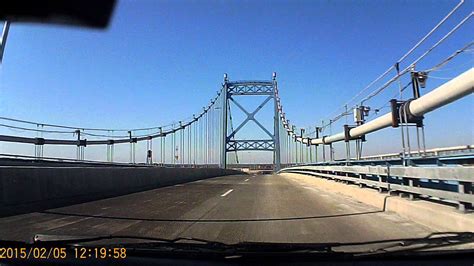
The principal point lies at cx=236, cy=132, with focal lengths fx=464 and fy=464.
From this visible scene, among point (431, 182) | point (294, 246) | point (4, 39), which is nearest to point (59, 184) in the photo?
point (4, 39)

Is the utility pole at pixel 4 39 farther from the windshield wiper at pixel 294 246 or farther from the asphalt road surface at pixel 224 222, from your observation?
the windshield wiper at pixel 294 246

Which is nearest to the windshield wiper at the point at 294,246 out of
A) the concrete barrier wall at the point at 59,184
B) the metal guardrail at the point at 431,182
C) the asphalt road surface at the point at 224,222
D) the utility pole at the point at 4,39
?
the asphalt road surface at the point at 224,222

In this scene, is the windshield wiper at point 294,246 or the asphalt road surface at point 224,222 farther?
the asphalt road surface at point 224,222

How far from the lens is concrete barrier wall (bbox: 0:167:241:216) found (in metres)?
10.3

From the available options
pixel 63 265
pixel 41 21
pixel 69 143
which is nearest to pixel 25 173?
pixel 41 21

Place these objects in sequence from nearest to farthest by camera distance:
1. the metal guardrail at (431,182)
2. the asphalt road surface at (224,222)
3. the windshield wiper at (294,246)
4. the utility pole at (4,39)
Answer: the windshield wiper at (294,246) < the metal guardrail at (431,182) < the asphalt road surface at (224,222) < the utility pole at (4,39)

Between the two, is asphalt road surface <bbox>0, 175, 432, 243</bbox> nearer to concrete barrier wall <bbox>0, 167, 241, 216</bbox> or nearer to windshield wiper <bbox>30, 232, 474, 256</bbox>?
concrete barrier wall <bbox>0, 167, 241, 216</bbox>

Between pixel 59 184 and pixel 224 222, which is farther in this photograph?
pixel 59 184

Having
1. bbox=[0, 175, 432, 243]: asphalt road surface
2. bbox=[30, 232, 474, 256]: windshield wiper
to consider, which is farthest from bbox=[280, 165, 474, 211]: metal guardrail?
bbox=[30, 232, 474, 256]: windshield wiper

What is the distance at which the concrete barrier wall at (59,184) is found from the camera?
10.3m

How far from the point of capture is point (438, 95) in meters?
10.9

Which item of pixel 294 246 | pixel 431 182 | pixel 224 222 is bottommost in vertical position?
pixel 224 222

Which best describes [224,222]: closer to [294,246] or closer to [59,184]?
[294,246]

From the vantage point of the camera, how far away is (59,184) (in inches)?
493
